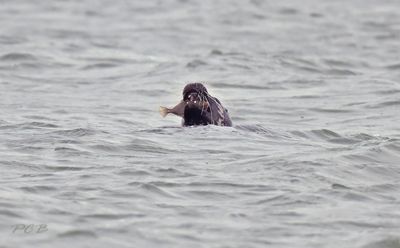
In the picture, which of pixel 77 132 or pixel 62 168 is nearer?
pixel 62 168

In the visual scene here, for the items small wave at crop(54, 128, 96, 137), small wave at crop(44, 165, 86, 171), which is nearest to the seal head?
small wave at crop(54, 128, 96, 137)

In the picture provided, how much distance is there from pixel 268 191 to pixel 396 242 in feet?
5.32

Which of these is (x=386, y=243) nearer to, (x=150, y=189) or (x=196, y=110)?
(x=150, y=189)

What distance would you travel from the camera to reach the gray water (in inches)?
363

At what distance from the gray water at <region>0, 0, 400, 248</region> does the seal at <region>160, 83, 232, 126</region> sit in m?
0.13

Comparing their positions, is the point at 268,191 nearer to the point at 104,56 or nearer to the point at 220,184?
the point at 220,184

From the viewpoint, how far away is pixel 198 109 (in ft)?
41.1

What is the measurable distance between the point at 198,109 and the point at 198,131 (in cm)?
28

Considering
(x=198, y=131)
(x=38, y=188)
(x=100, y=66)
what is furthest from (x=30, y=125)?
(x=100, y=66)

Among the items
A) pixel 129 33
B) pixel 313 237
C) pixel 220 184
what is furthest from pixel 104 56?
pixel 313 237

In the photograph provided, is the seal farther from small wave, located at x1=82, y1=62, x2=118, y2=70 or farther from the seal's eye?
small wave, located at x1=82, y1=62, x2=118, y2=70

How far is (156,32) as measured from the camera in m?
25.3

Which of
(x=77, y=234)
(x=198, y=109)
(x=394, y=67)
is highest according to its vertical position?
(x=198, y=109)

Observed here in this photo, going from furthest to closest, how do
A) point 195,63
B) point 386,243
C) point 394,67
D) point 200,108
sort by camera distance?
point 394,67 → point 195,63 → point 200,108 → point 386,243
